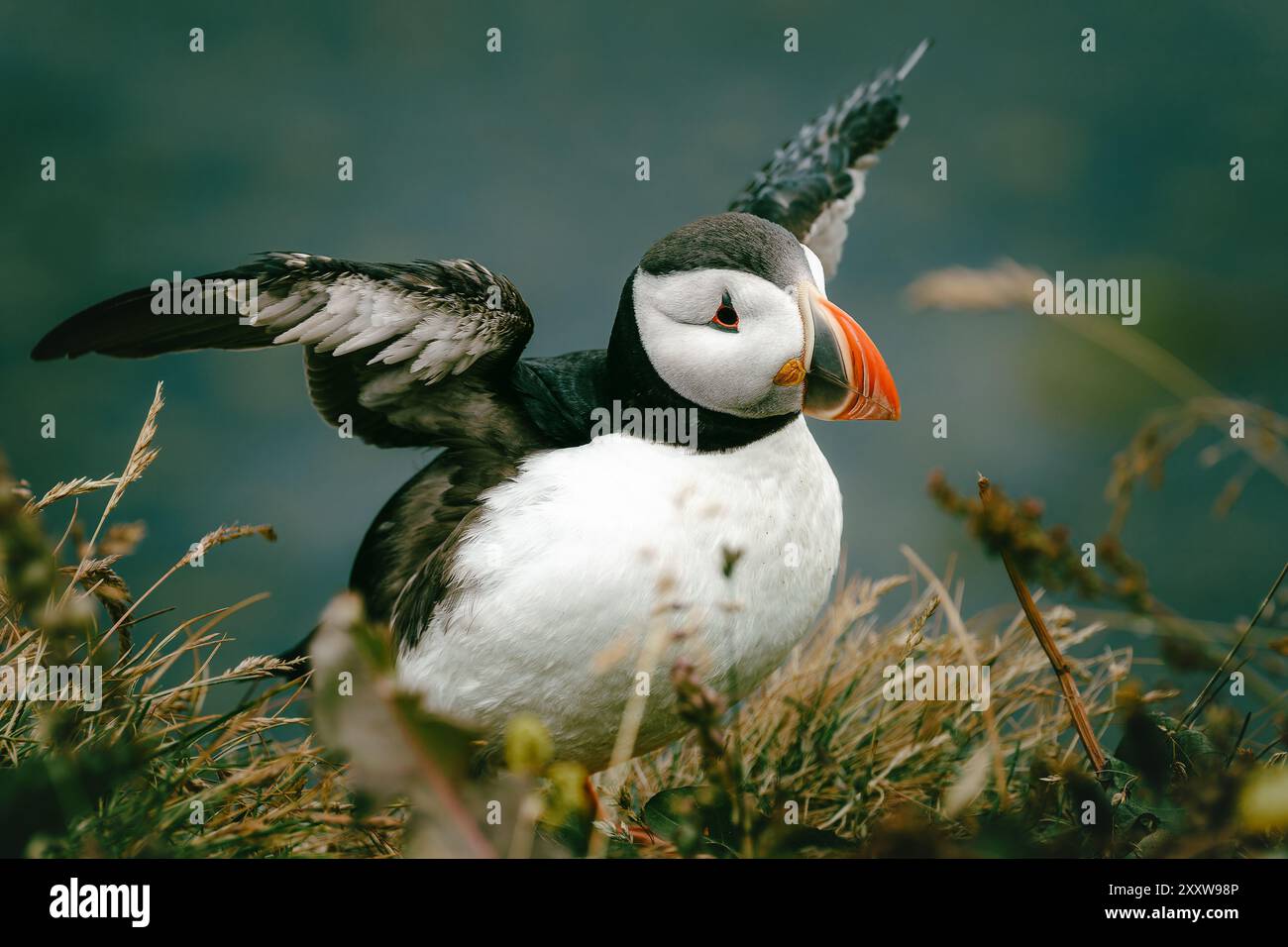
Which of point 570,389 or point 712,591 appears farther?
point 570,389

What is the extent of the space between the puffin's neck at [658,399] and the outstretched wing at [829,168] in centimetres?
89

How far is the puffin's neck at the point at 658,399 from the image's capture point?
2107mm

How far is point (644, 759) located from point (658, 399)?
38.8 inches

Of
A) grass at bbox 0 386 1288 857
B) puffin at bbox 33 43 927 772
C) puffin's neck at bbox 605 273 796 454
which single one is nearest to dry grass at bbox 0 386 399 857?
grass at bbox 0 386 1288 857

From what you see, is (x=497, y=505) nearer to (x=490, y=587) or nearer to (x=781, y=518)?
(x=490, y=587)

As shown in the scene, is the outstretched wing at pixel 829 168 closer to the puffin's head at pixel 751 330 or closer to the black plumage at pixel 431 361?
the black plumage at pixel 431 361

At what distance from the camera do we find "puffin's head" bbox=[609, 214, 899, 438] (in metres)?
1.96

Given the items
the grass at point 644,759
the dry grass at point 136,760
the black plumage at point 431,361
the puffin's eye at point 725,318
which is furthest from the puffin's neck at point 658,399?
the dry grass at point 136,760

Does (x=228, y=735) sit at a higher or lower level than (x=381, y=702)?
lower

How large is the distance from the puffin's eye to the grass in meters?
0.58

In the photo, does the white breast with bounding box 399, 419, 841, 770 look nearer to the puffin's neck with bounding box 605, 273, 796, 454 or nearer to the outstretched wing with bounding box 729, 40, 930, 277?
the puffin's neck with bounding box 605, 273, 796, 454

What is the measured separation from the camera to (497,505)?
2.14m

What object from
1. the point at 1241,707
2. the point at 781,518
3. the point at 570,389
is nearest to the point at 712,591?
the point at 781,518

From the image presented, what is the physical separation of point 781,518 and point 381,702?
121cm
